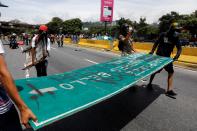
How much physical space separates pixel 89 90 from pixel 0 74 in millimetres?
2219

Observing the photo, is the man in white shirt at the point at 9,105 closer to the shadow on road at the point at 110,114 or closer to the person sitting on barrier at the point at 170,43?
the shadow on road at the point at 110,114

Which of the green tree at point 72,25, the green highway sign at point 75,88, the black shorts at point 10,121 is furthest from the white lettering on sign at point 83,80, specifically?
the green tree at point 72,25

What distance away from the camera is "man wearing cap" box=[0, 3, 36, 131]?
6.16 feet

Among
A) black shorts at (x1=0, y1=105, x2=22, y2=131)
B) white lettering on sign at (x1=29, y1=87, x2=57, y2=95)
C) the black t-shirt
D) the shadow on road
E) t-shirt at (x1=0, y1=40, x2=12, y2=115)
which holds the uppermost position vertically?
the black t-shirt

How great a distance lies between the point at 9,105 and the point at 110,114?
10.7 ft

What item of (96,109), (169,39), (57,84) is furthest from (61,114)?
(169,39)

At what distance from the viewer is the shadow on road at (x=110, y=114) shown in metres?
4.41

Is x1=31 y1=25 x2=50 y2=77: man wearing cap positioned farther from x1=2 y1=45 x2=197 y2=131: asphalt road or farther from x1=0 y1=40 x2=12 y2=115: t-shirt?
x1=0 y1=40 x2=12 y2=115: t-shirt

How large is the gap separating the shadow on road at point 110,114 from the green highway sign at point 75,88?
77 cm

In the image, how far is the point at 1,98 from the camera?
202 centimetres

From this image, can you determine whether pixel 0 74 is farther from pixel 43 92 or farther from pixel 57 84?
pixel 57 84

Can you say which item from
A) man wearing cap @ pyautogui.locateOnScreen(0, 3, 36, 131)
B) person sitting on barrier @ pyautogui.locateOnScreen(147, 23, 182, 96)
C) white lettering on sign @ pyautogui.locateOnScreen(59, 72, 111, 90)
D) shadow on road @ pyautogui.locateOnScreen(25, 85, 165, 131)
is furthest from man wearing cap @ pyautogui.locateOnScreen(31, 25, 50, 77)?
man wearing cap @ pyautogui.locateOnScreen(0, 3, 36, 131)

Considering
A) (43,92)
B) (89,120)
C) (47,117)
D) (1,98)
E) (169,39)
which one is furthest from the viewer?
(169,39)

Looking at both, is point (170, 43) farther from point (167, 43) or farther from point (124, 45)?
point (124, 45)
